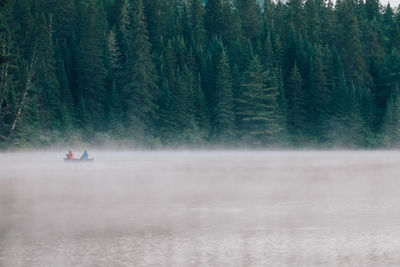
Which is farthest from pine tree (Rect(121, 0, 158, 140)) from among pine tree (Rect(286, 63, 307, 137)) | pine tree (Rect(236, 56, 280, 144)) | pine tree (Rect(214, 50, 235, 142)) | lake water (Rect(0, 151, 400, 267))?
lake water (Rect(0, 151, 400, 267))

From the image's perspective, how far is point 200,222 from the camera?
1797 centimetres

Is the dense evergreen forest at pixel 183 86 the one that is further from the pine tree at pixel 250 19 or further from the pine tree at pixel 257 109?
the pine tree at pixel 250 19

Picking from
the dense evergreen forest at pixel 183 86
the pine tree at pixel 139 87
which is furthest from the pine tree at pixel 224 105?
the pine tree at pixel 139 87

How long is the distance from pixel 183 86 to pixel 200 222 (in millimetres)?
71390

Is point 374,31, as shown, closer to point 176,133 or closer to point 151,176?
point 176,133

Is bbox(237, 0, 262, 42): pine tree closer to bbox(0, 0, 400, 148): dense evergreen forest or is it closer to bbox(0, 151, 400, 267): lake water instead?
bbox(0, 0, 400, 148): dense evergreen forest

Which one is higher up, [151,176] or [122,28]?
[122,28]

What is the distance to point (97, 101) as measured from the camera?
92938mm

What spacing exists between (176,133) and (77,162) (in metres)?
38.4

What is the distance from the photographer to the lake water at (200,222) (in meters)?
13.6

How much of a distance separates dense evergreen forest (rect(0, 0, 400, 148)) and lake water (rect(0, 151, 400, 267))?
153 feet

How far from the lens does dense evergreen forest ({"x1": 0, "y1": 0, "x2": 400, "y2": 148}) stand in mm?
83188

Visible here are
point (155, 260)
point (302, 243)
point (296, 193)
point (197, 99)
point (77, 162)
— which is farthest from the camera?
point (197, 99)

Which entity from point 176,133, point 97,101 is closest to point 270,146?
point 176,133
